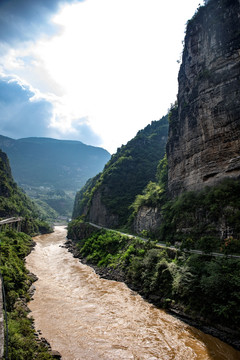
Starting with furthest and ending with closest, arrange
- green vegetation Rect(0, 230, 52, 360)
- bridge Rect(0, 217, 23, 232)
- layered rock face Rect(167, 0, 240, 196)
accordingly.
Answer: bridge Rect(0, 217, 23, 232)
layered rock face Rect(167, 0, 240, 196)
green vegetation Rect(0, 230, 52, 360)

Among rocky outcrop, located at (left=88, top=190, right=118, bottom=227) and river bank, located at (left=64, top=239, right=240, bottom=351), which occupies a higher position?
rocky outcrop, located at (left=88, top=190, right=118, bottom=227)

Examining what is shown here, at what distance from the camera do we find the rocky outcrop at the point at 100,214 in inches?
2269

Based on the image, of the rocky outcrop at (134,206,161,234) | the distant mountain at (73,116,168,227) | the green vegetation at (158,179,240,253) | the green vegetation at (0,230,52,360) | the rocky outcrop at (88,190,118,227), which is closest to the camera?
the green vegetation at (0,230,52,360)

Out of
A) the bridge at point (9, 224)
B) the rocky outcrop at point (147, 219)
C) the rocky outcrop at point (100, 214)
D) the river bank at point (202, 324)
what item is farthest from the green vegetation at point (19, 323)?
the rocky outcrop at point (100, 214)

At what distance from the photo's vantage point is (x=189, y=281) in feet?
60.6

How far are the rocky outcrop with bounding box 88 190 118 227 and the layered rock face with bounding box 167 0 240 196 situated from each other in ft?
80.4

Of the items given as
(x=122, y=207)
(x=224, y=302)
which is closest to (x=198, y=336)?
(x=224, y=302)

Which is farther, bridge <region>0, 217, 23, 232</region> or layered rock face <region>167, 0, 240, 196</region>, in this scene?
bridge <region>0, 217, 23, 232</region>

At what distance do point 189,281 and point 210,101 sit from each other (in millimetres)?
22763

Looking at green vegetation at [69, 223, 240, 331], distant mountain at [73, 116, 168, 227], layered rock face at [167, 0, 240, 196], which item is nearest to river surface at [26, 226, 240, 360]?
green vegetation at [69, 223, 240, 331]

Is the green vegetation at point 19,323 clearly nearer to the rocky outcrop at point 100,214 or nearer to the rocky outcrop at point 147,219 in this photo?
the rocky outcrop at point 147,219

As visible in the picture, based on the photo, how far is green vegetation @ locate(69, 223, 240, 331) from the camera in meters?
15.6

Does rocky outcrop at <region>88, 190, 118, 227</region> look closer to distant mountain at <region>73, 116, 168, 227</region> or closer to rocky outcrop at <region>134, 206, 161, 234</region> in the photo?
distant mountain at <region>73, 116, 168, 227</region>

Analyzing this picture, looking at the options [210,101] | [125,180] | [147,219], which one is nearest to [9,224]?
[125,180]
